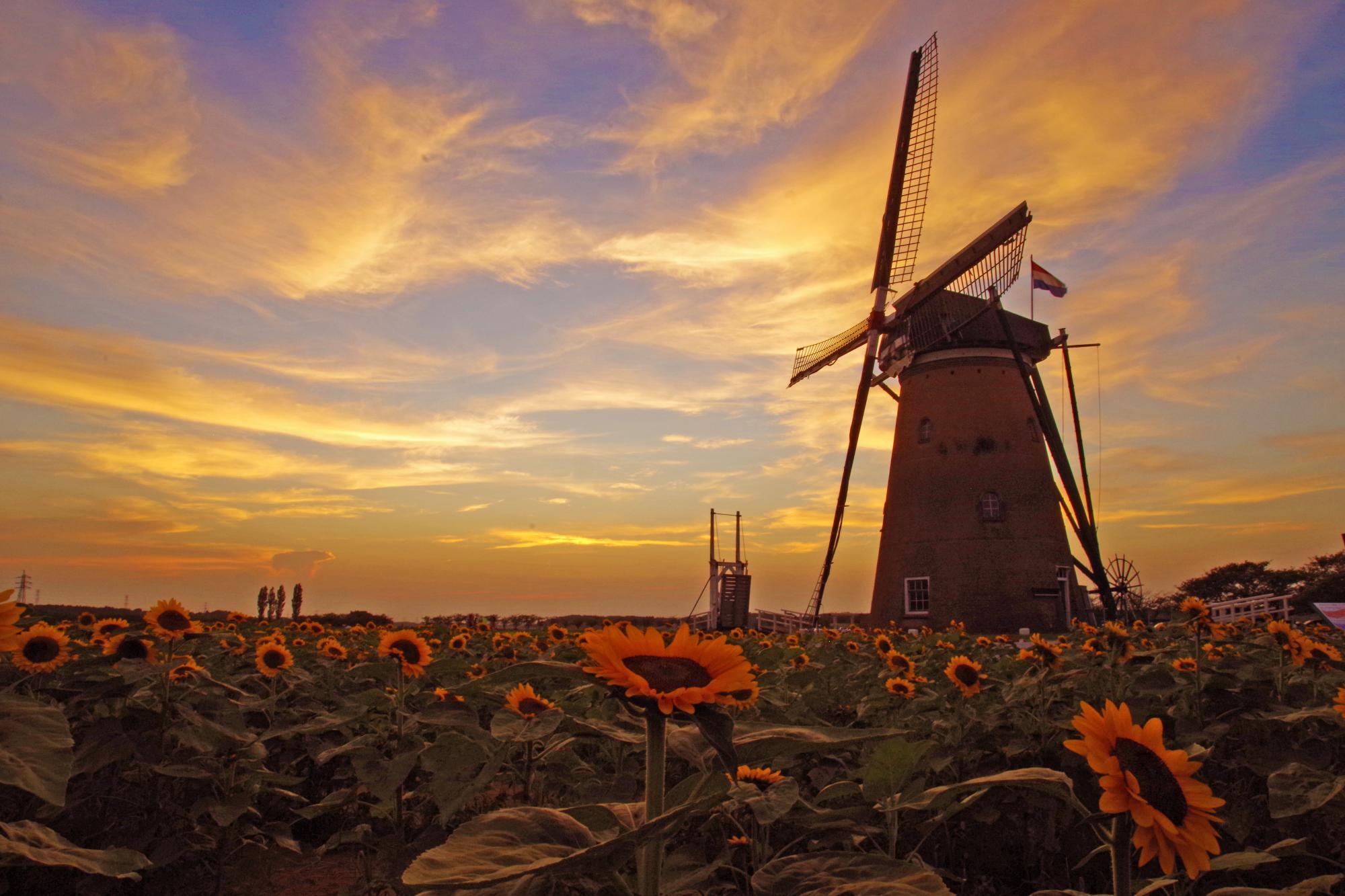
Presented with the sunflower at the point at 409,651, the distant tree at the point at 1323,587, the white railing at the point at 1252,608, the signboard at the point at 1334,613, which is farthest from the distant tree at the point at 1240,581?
the sunflower at the point at 409,651

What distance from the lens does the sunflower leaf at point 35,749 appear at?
1.65 m

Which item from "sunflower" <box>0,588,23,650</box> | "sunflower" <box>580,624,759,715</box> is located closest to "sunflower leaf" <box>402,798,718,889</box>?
"sunflower" <box>580,624,759,715</box>

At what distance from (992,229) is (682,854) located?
22.3 m

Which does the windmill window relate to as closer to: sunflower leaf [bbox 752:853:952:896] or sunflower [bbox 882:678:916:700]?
sunflower [bbox 882:678:916:700]

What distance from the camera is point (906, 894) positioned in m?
1.21

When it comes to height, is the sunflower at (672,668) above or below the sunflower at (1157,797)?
above

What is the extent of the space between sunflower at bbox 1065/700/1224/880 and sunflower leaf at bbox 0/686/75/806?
2062mm

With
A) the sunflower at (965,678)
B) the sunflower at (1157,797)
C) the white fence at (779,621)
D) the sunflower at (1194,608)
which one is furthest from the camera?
the white fence at (779,621)

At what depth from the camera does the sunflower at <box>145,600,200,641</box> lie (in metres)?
3.97

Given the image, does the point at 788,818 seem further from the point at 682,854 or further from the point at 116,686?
the point at 116,686

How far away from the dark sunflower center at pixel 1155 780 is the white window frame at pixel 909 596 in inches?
843

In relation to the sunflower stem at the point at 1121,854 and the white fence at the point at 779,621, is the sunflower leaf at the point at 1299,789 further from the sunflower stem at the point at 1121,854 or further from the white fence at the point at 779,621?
the white fence at the point at 779,621

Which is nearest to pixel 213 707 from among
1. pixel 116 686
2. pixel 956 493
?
pixel 116 686

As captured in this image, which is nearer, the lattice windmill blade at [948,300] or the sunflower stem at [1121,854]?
the sunflower stem at [1121,854]
